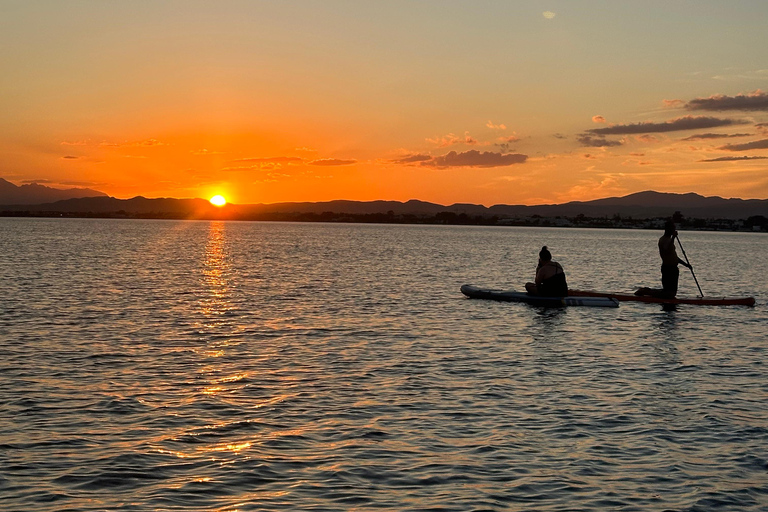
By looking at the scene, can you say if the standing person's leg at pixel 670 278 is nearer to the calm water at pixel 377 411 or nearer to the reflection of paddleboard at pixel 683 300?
the reflection of paddleboard at pixel 683 300

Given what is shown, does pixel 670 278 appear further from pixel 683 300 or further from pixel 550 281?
pixel 550 281

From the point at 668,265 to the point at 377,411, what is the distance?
23.1m

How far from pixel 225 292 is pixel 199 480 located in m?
29.9

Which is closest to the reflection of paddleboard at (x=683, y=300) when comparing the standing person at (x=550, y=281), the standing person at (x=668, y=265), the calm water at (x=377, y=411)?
the standing person at (x=668, y=265)

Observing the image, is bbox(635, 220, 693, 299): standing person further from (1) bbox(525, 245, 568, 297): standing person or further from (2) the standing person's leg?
(1) bbox(525, 245, 568, 297): standing person

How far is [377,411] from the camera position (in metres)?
14.0

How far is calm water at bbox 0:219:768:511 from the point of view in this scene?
10.0m

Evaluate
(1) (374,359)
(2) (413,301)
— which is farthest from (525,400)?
(2) (413,301)

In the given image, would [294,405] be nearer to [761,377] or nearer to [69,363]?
[69,363]

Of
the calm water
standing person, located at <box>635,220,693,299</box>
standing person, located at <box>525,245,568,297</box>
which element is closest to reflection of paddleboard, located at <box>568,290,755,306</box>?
standing person, located at <box>635,220,693,299</box>

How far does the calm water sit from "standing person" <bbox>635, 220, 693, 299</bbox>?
4244mm

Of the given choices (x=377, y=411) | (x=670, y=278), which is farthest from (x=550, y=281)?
(x=377, y=411)

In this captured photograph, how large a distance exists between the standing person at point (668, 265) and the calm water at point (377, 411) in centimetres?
424

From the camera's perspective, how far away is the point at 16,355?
750 inches
